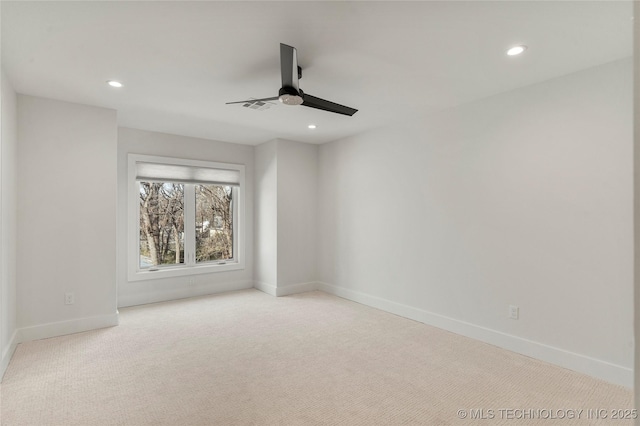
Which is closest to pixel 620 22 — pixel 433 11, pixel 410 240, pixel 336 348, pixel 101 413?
pixel 433 11

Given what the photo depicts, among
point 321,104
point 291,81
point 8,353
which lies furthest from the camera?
point 8,353

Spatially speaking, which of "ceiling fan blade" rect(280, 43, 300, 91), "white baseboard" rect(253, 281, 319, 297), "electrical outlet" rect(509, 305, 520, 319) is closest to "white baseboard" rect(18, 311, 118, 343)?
"white baseboard" rect(253, 281, 319, 297)

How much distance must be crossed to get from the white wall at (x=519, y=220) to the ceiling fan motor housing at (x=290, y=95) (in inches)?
80.1

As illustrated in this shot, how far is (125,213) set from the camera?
4582 mm

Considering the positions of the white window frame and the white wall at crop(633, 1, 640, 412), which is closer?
the white wall at crop(633, 1, 640, 412)

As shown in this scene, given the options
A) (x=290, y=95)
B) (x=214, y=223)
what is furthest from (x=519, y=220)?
(x=214, y=223)

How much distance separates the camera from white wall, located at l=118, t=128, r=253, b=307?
4539mm

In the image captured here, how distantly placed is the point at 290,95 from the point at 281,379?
2.19 metres

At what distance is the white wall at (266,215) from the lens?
17.2 feet

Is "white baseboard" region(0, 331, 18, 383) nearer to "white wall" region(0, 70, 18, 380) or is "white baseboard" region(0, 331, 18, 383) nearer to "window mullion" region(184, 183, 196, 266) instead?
"white wall" region(0, 70, 18, 380)

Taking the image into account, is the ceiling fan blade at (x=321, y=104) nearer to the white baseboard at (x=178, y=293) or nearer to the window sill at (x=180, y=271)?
the window sill at (x=180, y=271)

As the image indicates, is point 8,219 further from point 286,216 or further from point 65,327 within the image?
point 286,216

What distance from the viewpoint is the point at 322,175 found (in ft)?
18.2

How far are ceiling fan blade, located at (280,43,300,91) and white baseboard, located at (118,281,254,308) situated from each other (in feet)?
12.6
